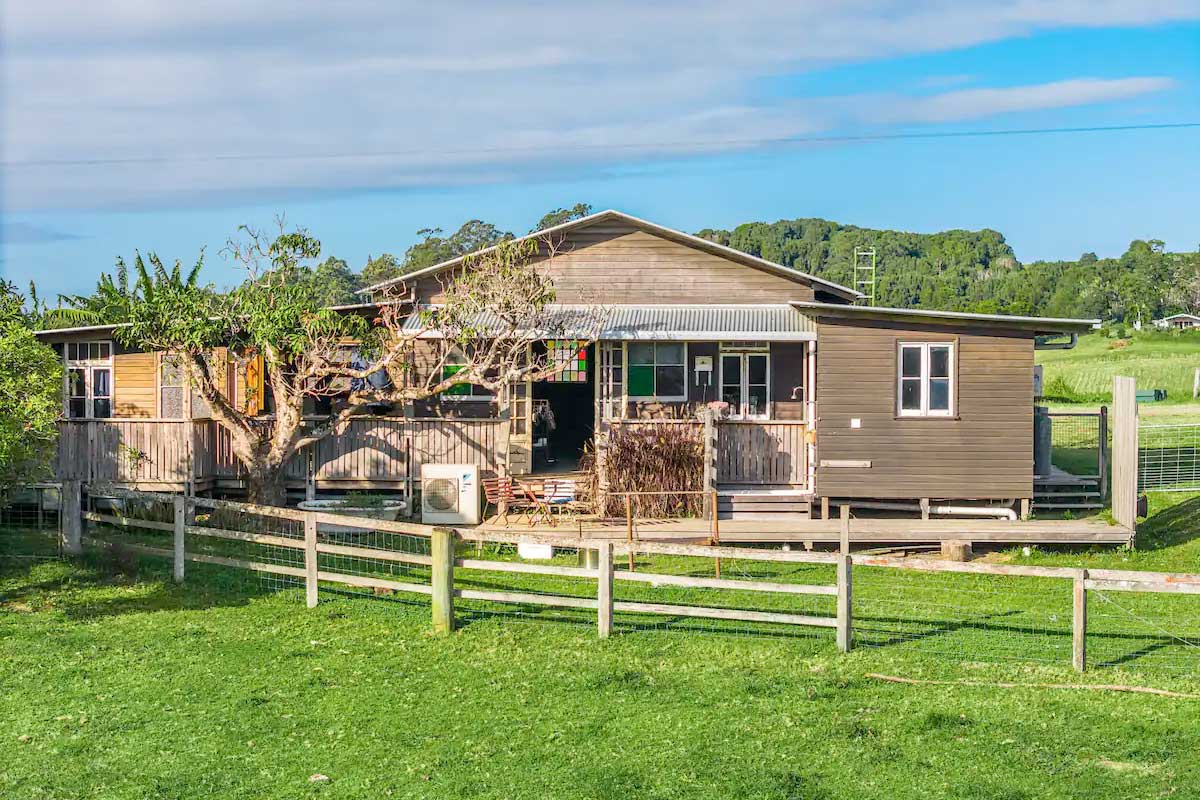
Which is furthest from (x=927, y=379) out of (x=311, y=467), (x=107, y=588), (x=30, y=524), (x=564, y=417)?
(x=30, y=524)

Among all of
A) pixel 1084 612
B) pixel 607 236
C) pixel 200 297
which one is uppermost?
pixel 607 236

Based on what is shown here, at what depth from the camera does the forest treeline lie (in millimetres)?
76000

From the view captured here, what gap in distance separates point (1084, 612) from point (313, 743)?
6.96 m

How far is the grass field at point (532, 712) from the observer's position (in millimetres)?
8719

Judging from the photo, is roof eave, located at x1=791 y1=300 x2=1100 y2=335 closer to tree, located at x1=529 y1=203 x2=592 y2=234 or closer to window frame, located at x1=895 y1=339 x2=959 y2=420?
window frame, located at x1=895 y1=339 x2=959 y2=420

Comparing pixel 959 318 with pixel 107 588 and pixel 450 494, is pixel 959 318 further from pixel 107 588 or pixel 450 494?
pixel 107 588

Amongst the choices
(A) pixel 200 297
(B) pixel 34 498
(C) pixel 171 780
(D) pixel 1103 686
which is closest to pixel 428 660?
(C) pixel 171 780

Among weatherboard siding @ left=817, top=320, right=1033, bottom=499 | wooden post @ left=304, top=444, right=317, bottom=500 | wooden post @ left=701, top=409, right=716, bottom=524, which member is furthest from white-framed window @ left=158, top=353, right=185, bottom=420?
weatherboard siding @ left=817, top=320, right=1033, bottom=499

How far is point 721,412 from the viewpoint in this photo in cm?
2105

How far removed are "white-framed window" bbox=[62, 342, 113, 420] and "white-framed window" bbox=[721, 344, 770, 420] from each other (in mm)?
11138

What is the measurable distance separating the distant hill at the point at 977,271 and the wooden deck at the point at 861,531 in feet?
188

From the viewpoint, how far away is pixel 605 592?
Answer: 12.8 metres

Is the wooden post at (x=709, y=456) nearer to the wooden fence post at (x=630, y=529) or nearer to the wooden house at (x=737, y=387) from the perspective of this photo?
the wooden house at (x=737, y=387)

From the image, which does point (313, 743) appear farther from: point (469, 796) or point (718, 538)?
point (718, 538)
